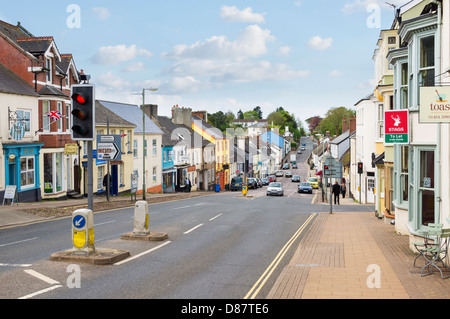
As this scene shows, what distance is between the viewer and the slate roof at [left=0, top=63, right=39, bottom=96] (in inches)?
1042

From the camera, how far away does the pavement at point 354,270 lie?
9.48 metres

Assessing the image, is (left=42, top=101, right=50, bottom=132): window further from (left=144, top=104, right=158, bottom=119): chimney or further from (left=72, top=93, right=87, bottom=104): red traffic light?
(left=144, top=104, right=158, bottom=119): chimney

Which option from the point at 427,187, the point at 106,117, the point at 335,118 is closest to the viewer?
the point at 427,187

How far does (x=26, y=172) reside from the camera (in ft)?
92.6

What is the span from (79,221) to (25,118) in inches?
737

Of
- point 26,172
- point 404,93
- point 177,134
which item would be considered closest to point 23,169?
point 26,172

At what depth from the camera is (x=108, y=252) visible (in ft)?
41.1

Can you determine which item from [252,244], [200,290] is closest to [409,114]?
[252,244]

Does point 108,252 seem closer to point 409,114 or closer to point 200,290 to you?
point 200,290

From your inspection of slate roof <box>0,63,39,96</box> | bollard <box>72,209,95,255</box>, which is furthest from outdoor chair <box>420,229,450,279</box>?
slate roof <box>0,63,39,96</box>

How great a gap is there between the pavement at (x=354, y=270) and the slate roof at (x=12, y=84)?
10066 mm

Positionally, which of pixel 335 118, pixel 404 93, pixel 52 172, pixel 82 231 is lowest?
pixel 82 231

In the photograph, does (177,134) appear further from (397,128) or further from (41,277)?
(41,277)

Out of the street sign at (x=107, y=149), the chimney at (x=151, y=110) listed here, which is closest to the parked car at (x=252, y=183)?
the chimney at (x=151, y=110)
